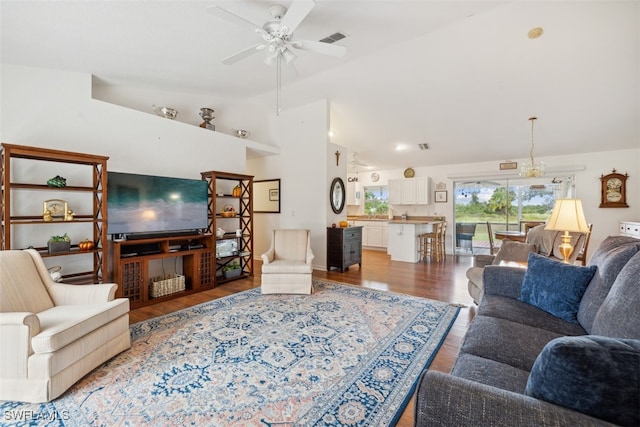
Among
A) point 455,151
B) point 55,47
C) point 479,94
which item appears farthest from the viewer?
point 455,151

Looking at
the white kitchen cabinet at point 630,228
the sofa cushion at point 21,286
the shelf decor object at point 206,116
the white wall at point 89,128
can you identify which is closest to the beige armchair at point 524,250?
the white kitchen cabinet at point 630,228

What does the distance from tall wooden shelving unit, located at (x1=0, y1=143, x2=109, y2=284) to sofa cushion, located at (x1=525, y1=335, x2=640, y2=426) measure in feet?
12.6

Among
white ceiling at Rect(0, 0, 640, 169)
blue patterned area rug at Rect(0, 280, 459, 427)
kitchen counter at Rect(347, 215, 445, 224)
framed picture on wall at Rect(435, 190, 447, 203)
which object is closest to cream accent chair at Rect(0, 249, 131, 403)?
blue patterned area rug at Rect(0, 280, 459, 427)

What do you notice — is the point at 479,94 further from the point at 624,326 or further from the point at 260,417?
the point at 260,417

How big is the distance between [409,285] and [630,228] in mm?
4415

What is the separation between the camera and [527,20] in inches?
123

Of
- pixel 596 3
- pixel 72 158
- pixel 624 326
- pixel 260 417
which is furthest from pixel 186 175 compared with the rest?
pixel 596 3

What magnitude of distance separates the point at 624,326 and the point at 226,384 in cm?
219

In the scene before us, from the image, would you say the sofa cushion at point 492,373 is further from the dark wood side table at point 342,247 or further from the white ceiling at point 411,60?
the dark wood side table at point 342,247

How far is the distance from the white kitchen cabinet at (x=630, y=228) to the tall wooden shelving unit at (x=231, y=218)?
6.72 meters

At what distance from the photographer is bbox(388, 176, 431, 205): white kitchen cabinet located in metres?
7.25

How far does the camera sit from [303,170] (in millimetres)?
5504

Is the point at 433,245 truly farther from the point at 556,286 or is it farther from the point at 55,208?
the point at 55,208

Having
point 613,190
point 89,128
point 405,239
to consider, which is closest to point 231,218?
point 89,128
